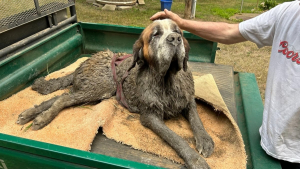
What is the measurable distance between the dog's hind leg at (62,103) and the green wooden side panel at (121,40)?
1296 mm

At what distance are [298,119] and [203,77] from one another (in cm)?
160

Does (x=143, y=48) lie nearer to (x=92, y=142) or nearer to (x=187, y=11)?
(x=92, y=142)

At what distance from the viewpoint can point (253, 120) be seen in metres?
2.71

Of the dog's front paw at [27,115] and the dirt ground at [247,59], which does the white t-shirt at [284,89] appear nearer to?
the dog's front paw at [27,115]

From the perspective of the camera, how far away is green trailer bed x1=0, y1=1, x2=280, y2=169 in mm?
1570

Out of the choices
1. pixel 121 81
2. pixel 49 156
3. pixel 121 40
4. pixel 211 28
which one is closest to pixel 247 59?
pixel 121 40

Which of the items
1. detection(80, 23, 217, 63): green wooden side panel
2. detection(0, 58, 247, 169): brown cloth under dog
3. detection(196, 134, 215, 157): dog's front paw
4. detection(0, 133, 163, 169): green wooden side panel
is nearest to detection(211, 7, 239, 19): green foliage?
detection(80, 23, 217, 63): green wooden side panel

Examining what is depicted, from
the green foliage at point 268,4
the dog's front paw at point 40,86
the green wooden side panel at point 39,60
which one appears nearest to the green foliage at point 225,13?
the green foliage at point 268,4

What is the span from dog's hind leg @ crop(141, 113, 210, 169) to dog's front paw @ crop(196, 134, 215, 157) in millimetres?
134

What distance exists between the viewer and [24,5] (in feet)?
10.5

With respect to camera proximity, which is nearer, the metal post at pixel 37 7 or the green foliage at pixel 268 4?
the metal post at pixel 37 7

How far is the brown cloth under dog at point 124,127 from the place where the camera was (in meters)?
2.30

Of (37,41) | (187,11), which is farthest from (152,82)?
(187,11)

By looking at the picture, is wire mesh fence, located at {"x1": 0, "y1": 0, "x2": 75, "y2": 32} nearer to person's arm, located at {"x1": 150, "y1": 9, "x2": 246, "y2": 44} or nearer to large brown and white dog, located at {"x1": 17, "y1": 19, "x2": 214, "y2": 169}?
large brown and white dog, located at {"x1": 17, "y1": 19, "x2": 214, "y2": 169}
